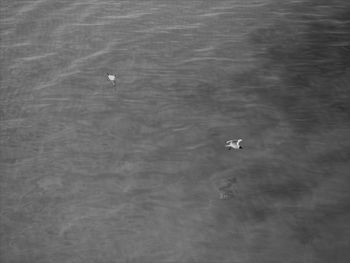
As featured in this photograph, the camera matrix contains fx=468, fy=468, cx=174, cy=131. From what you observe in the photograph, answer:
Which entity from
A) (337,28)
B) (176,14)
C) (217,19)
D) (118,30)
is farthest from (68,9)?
(337,28)

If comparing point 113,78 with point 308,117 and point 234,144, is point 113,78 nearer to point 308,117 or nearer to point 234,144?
point 234,144

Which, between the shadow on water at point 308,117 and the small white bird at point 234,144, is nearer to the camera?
the shadow on water at point 308,117

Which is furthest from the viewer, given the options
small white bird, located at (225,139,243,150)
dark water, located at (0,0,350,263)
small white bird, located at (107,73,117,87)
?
small white bird, located at (107,73,117,87)

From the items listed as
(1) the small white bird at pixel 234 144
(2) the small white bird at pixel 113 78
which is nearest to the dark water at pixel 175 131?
(1) the small white bird at pixel 234 144

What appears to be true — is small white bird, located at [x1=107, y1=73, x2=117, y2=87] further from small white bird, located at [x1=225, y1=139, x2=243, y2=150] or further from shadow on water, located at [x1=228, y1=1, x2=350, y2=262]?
small white bird, located at [x1=225, y1=139, x2=243, y2=150]

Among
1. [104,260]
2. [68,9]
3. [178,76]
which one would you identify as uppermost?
[68,9]

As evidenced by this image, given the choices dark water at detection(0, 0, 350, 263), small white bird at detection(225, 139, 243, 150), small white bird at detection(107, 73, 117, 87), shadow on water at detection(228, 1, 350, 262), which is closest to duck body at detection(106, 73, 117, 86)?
small white bird at detection(107, 73, 117, 87)

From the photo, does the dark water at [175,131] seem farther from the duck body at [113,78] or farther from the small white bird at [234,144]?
the duck body at [113,78]

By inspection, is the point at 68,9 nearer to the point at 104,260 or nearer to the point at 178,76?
the point at 178,76

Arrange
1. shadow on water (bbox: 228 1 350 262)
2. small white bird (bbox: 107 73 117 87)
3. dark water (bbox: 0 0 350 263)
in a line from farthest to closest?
1. small white bird (bbox: 107 73 117 87)
2. shadow on water (bbox: 228 1 350 262)
3. dark water (bbox: 0 0 350 263)
